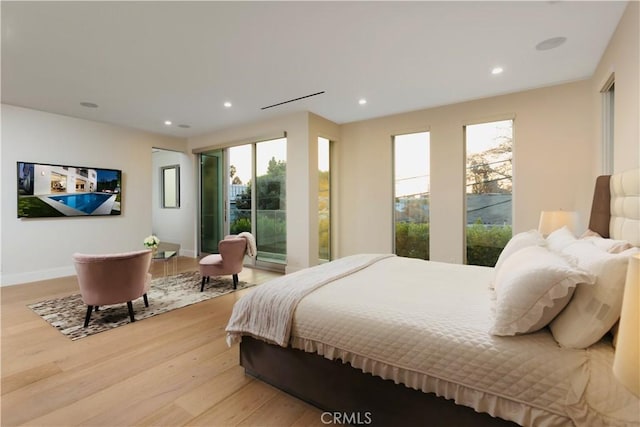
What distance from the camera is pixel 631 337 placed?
72cm

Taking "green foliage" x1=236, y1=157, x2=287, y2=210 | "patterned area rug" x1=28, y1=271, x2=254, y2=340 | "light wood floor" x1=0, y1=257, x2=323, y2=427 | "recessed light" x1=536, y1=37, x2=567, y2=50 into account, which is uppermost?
"recessed light" x1=536, y1=37, x2=567, y2=50

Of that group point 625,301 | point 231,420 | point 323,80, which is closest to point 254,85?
point 323,80

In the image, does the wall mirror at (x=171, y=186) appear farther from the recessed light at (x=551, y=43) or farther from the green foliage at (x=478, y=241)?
the recessed light at (x=551, y=43)

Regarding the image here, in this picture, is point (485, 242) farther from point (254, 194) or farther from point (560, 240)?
point (254, 194)

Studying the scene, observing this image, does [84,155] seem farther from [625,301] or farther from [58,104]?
[625,301]

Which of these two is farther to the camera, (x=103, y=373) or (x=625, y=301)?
(x=103, y=373)

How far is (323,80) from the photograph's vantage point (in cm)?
352

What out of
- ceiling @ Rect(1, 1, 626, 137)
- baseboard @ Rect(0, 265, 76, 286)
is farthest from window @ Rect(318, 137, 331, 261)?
baseboard @ Rect(0, 265, 76, 286)

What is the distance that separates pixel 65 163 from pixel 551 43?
6955 mm

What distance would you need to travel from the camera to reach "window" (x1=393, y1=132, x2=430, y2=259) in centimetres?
475

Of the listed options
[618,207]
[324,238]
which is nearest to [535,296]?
[618,207]

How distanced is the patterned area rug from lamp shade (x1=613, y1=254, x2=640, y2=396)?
11.8ft

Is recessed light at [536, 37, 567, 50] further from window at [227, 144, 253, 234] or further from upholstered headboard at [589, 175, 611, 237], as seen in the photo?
window at [227, 144, 253, 234]

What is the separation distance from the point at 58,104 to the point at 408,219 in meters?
5.81
